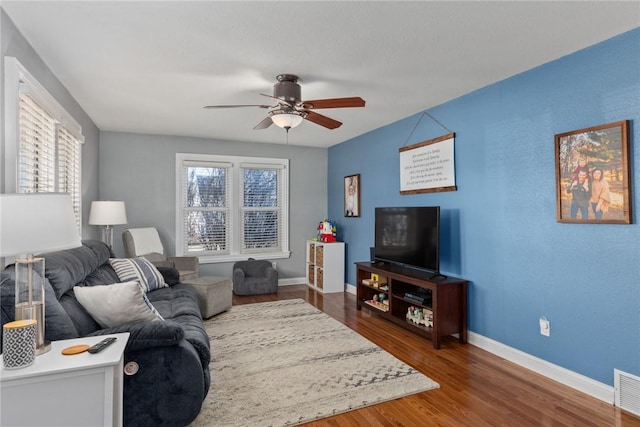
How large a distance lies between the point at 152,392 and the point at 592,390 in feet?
9.38

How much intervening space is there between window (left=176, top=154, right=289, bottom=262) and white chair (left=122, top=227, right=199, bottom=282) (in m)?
0.53

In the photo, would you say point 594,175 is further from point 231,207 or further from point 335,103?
point 231,207

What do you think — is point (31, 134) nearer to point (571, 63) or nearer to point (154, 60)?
point (154, 60)

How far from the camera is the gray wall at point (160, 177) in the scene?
17.0ft

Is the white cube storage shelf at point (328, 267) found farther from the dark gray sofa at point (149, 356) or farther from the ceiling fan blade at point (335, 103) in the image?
the dark gray sofa at point (149, 356)

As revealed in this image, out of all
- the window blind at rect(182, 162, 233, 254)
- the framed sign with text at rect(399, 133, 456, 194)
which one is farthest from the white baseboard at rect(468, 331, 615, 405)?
the window blind at rect(182, 162, 233, 254)

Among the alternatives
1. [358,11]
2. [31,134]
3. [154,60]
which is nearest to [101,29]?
[154,60]

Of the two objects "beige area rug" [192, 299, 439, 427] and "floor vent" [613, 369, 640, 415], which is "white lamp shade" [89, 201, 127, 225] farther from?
"floor vent" [613, 369, 640, 415]

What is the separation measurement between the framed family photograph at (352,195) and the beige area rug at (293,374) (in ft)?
6.92

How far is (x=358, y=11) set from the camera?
2057mm

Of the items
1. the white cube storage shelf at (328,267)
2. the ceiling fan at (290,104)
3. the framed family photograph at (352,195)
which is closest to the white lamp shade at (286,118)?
the ceiling fan at (290,104)

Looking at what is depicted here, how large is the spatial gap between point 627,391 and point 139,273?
4016 mm

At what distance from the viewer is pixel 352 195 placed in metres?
5.69

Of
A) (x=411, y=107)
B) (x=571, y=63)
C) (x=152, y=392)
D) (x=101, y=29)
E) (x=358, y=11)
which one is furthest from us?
(x=411, y=107)
